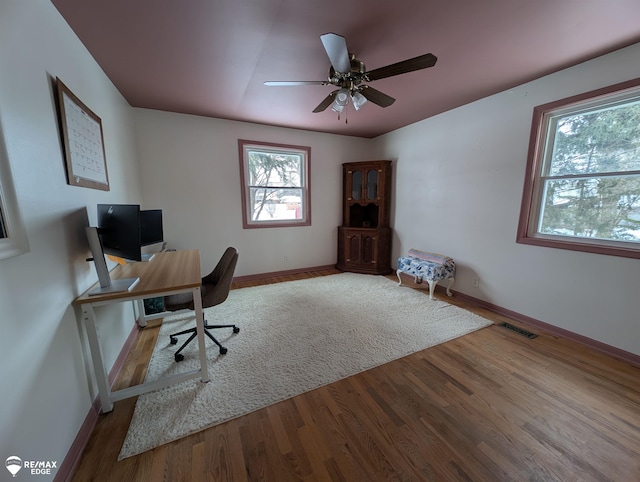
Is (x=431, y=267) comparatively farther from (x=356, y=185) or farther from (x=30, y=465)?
(x=30, y=465)

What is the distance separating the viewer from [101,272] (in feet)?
4.88

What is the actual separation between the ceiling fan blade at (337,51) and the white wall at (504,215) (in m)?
2.11

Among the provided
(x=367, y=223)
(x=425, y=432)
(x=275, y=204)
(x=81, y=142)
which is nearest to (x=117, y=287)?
(x=81, y=142)

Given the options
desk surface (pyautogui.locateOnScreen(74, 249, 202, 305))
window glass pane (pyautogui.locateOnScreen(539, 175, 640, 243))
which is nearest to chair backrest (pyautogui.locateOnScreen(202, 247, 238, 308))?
desk surface (pyautogui.locateOnScreen(74, 249, 202, 305))

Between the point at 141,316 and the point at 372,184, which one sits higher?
the point at 372,184

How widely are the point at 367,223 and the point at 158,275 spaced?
141 inches

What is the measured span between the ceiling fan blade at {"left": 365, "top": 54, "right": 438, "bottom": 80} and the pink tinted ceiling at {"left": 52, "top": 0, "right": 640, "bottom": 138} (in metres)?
0.26

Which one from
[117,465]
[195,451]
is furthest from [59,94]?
[195,451]

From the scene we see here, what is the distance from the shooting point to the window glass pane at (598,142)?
1.97 meters

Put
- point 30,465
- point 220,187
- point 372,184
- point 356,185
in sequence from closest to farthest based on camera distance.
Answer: point 30,465 → point 220,187 → point 372,184 → point 356,185

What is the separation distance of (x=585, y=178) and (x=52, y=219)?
4074mm

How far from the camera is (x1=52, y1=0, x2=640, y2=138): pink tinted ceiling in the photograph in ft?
4.91

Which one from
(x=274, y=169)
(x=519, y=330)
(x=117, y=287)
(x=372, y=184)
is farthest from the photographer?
(x=372, y=184)

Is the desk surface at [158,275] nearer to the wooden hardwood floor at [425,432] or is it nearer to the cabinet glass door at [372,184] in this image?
the wooden hardwood floor at [425,432]
